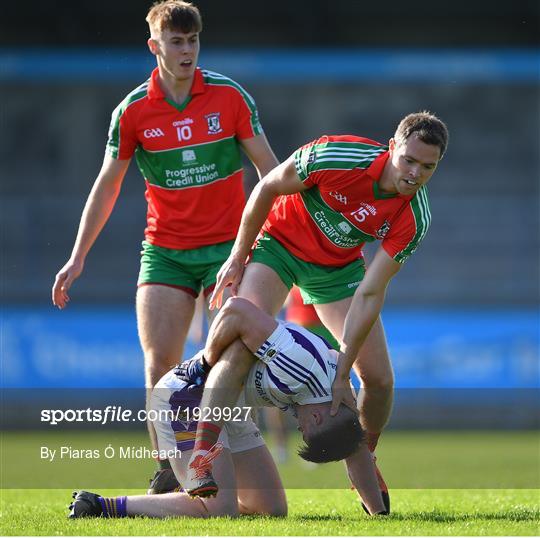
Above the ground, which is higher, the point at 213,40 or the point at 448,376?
the point at 213,40

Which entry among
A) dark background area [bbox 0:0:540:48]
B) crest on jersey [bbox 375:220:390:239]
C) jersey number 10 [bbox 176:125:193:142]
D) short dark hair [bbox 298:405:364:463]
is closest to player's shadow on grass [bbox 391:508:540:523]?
short dark hair [bbox 298:405:364:463]

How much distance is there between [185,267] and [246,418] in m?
1.24

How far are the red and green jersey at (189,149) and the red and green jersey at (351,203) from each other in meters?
0.66

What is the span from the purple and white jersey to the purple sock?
80cm

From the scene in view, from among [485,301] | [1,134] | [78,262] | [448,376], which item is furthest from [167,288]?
[1,134]

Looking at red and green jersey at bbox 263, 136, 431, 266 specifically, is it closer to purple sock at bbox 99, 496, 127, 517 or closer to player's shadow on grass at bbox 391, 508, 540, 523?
player's shadow on grass at bbox 391, 508, 540, 523

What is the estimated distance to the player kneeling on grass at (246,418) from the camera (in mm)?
5008

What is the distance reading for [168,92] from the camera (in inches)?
249

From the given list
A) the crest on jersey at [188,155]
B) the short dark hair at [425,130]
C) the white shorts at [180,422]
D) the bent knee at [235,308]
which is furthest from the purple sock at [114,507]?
the short dark hair at [425,130]

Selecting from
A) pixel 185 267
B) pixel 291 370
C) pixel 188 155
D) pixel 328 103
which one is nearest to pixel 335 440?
pixel 291 370

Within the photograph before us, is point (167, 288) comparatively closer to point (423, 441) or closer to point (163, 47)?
point (163, 47)

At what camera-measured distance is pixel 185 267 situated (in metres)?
6.33

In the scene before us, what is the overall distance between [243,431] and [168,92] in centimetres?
202

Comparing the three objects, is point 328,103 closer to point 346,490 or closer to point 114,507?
point 346,490
